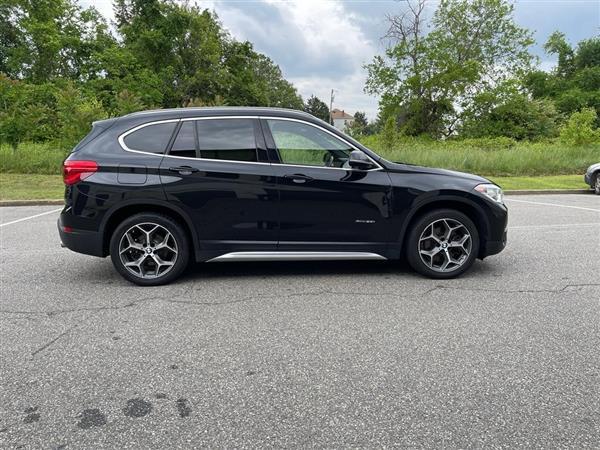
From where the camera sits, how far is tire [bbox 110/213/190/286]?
442 cm

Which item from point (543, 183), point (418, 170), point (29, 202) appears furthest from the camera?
point (543, 183)

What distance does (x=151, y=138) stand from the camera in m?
4.50

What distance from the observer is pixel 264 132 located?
4555mm

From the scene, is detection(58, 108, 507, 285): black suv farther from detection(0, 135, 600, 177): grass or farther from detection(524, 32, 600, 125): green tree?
detection(524, 32, 600, 125): green tree

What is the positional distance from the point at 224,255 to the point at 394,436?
9.10 feet

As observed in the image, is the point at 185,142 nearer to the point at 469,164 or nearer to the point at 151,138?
the point at 151,138

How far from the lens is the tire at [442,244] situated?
183 inches

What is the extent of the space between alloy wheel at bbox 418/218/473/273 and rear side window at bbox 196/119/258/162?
2.08 m

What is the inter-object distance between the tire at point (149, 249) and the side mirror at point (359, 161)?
1.92 metres

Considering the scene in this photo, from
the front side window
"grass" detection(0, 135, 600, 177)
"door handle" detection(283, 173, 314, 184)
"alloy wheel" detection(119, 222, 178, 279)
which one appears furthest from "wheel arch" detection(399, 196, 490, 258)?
"grass" detection(0, 135, 600, 177)

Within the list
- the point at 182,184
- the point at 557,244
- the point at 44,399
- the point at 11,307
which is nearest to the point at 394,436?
the point at 44,399

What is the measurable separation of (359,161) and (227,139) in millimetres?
1411

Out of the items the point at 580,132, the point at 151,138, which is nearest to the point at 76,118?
the point at 151,138

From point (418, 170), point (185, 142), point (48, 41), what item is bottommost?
point (418, 170)
